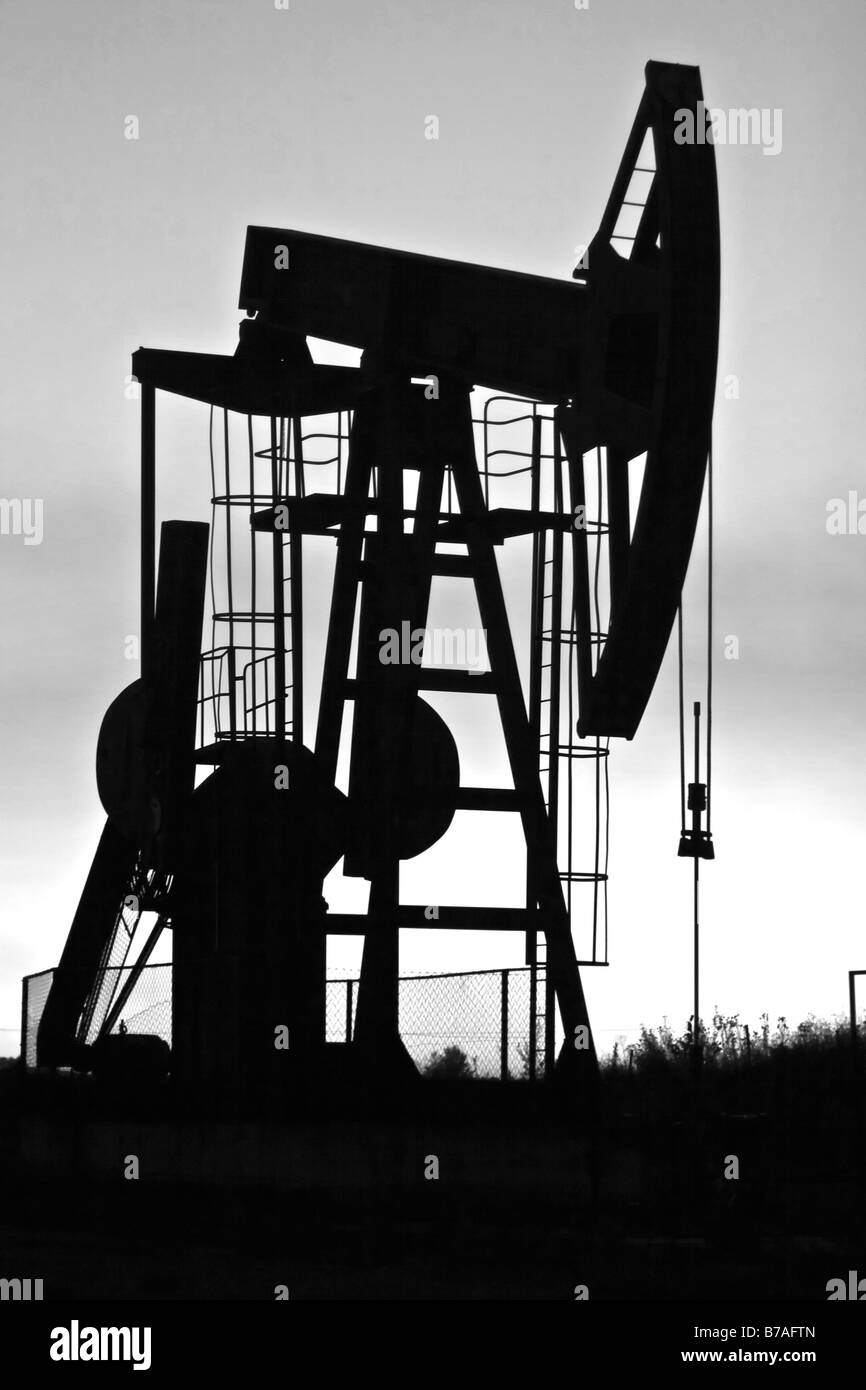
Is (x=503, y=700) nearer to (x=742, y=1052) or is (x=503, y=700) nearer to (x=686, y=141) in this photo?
(x=686, y=141)

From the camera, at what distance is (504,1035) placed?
13852mm

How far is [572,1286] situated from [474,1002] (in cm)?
350

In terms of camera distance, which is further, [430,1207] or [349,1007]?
[349,1007]

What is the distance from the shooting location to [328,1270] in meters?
11.2

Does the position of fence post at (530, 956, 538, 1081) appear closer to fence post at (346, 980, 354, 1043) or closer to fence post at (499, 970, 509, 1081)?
fence post at (499, 970, 509, 1081)

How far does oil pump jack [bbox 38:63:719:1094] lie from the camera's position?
47.5ft

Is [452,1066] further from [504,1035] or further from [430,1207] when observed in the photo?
[430,1207]

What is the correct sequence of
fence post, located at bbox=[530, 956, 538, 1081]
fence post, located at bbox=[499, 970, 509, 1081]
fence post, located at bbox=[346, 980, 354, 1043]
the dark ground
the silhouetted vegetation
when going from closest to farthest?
1. the dark ground
2. fence post, located at bbox=[499, 970, 509, 1081]
3. fence post, located at bbox=[530, 956, 538, 1081]
4. the silhouetted vegetation
5. fence post, located at bbox=[346, 980, 354, 1043]

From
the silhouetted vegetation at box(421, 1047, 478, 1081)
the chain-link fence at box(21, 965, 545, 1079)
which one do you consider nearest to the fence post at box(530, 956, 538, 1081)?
the chain-link fence at box(21, 965, 545, 1079)

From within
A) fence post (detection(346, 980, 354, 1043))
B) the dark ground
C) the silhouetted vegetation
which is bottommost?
the dark ground

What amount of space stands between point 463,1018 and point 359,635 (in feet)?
10.6

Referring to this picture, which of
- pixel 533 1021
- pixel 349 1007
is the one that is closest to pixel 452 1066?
pixel 533 1021

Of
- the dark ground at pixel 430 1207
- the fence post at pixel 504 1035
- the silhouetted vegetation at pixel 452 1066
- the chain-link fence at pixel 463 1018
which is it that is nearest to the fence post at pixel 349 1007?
the chain-link fence at pixel 463 1018
